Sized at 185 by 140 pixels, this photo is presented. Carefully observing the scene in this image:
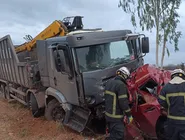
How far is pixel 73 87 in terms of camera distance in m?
5.84

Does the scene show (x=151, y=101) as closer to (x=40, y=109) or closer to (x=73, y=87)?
(x=73, y=87)

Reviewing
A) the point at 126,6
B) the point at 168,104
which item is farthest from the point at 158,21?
the point at 168,104

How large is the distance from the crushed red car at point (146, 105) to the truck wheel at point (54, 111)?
2.00m

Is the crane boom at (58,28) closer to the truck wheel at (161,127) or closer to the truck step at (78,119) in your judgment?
the truck step at (78,119)

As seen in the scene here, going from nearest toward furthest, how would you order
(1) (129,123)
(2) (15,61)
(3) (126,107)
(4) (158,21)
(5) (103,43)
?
(3) (126,107)
(1) (129,123)
(5) (103,43)
(2) (15,61)
(4) (158,21)

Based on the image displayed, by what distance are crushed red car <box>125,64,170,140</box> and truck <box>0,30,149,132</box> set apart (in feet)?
2.10

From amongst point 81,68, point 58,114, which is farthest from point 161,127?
point 58,114

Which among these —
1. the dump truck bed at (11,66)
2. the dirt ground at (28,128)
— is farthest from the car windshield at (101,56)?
the dump truck bed at (11,66)

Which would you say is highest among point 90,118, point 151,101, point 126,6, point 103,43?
point 126,6

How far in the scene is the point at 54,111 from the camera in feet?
22.7

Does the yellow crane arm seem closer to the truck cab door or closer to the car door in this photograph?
the truck cab door

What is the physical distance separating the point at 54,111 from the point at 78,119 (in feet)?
3.46

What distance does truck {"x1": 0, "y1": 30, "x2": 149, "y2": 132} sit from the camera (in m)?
5.64

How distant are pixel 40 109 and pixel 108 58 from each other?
2.98 metres
